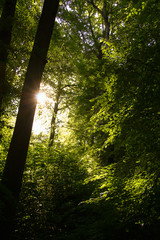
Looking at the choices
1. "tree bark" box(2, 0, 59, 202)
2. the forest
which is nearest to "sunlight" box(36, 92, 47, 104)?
the forest

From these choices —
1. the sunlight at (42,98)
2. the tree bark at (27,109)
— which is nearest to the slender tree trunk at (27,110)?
the tree bark at (27,109)

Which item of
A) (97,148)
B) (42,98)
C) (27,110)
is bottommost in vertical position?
(97,148)

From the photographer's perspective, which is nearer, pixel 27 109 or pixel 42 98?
pixel 27 109

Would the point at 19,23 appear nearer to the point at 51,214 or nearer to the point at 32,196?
the point at 32,196

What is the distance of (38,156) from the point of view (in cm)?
638

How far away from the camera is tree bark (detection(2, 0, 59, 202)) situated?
416 centimetres

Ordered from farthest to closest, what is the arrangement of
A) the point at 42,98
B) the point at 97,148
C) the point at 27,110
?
the point at 42,98 < the point at 27,110 < the point at 97,148

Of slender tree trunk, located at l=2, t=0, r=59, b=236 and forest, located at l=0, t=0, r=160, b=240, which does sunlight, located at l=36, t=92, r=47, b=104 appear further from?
slender tree trunk, located at l=2, t=0, r=59, b=236

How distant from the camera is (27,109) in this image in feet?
14.9

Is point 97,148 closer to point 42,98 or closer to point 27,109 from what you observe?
point 27,109

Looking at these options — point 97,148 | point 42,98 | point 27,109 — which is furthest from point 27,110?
point 42,98

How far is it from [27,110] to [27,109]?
0.03m

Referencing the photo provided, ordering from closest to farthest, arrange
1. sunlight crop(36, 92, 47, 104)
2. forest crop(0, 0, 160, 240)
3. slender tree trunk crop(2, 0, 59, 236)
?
forest crop(0, 0, 160, 240) → slender tree trunk crop(2, 0, 59, 236) → sunlight crop(36, 92, 47, 104)

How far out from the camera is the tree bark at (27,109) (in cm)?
416
